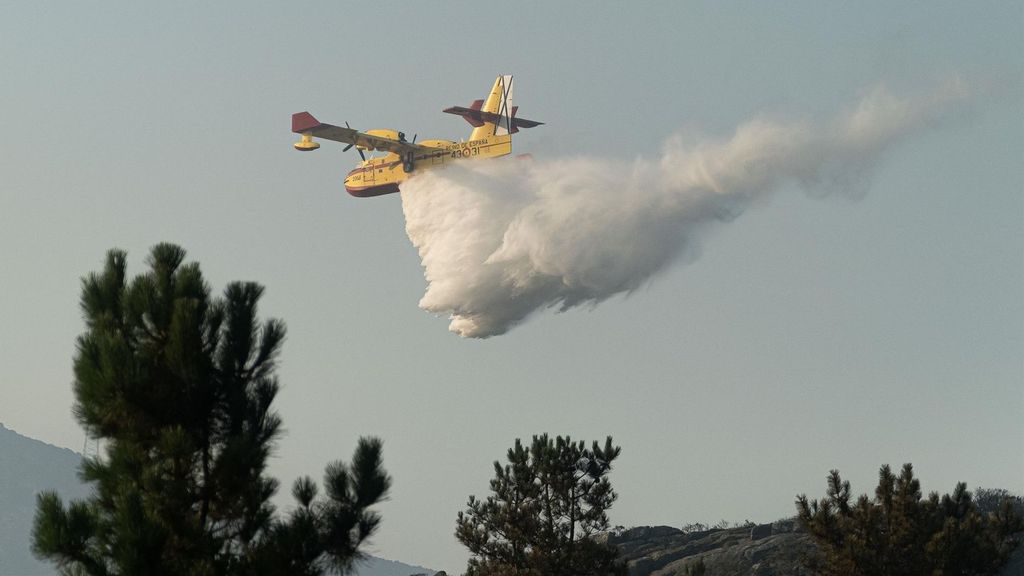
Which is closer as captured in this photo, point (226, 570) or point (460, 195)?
point (226, 570)

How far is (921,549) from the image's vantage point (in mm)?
39594

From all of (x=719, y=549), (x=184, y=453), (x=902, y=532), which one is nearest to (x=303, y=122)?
(x=719, y=549)

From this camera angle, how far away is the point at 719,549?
65.2 m

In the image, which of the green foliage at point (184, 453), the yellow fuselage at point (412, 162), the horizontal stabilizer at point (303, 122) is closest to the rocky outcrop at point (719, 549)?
the yellow fuselage at point (412, 162)

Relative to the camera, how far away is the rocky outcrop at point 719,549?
5922cm

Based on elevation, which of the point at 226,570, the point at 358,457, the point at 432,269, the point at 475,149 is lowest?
the point at 226,570

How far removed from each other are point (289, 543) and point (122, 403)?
3638 millimetres

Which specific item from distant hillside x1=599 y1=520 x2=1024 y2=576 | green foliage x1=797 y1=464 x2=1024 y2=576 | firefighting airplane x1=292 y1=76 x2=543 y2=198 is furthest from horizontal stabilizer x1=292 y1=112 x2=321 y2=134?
green foliage x1=797 y1=464 x2=1024 y2=576

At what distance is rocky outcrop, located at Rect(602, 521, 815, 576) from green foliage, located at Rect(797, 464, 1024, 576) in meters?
10.4

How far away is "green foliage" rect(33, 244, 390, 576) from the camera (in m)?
23.1

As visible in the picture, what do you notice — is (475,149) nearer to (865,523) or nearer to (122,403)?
(865,523)

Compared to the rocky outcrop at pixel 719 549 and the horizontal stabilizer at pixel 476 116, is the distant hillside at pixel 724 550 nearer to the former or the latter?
the rocky outcrop at pixel 719 549

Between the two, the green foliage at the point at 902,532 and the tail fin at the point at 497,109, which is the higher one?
the tail fin at the point at 497,109

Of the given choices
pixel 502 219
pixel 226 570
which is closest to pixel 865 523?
pixel 226 570
